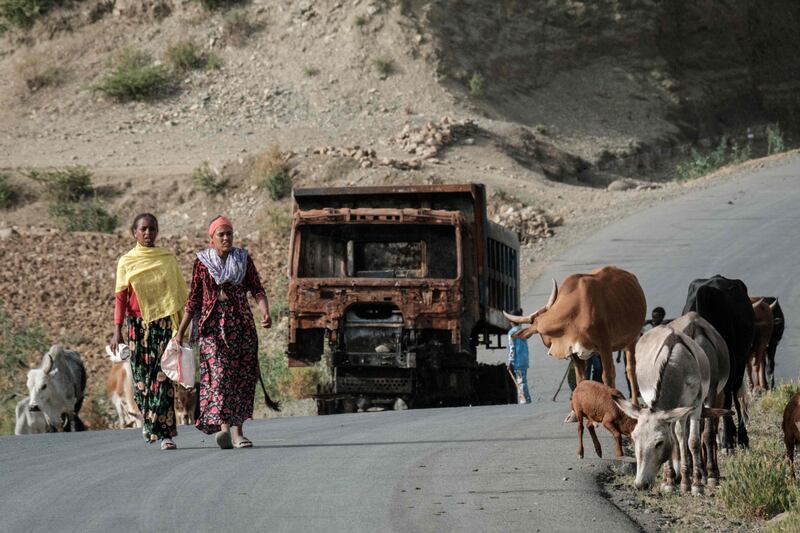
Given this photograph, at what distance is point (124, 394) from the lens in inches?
853

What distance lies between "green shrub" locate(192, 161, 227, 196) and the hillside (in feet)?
0.76

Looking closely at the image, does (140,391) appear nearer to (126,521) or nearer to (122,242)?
(126,521)

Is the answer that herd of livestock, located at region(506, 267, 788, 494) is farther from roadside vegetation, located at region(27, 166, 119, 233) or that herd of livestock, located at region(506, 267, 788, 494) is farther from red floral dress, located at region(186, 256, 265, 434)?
roadside vegetation, located at region(27, 166, 119, 233)

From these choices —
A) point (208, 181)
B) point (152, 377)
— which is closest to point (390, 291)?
point (152, 377)

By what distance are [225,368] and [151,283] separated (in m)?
1.29

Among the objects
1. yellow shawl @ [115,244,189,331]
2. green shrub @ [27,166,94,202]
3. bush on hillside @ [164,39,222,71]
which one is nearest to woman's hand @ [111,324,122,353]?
yellow shawl @ [115,244,189,331]

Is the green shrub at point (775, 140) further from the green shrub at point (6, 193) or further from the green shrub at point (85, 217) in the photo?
A: the green shrub at point (6, 193)

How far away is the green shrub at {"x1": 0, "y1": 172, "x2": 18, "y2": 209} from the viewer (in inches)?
2041

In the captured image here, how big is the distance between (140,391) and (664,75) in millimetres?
56158

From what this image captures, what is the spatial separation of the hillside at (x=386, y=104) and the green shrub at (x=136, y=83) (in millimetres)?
326

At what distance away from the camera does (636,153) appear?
199 ft

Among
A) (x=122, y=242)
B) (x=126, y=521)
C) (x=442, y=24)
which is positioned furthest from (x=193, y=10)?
(x=126, y=521)

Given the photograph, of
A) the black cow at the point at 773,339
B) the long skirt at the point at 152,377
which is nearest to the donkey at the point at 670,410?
the long skirt at the point at 152,377

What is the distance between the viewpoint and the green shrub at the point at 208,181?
50750 mm
